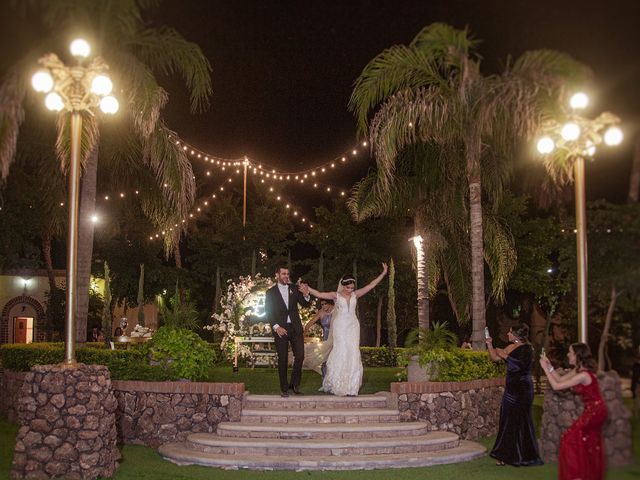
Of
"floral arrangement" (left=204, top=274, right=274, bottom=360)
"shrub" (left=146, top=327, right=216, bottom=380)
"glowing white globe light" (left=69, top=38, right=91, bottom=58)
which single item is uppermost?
"glowing white globe light" (left=69, top=38, right=91, bottom=58)

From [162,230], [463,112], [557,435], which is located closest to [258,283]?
[162,230]

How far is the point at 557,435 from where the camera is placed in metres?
11.9

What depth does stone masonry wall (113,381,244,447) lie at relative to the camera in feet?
42.4

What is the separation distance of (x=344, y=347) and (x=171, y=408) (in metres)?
2.98

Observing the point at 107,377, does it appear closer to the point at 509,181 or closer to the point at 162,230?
the point at 162,230

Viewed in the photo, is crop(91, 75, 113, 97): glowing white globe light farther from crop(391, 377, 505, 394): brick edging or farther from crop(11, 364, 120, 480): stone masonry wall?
crop(391, 377, 505, 394): brick edging

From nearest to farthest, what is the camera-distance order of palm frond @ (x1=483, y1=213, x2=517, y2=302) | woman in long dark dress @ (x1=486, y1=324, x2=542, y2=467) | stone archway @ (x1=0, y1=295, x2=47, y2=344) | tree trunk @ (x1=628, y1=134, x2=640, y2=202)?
tree trunk @ (x1=628, y1=134, x2=640, y2=202) → woman in long dark dress @ (x1=486, y1=324, x2=542, y2=467) → palm frond @ (x1=483, y1=213, x2=517, y2=302) → stone archway @ (x1=0, y1=295, x2=47, y2=344)

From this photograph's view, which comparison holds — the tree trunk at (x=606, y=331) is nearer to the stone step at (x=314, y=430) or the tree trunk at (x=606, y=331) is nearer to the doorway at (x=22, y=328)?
the stone step at (x=314, y=430)

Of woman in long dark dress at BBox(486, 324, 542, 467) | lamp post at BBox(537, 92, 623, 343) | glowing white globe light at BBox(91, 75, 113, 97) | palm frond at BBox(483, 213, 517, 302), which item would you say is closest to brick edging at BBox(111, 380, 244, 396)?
woman in long dark dress at BBox(486, 324, 542, 467)

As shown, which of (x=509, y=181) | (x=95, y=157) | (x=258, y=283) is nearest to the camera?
(x=95, y=157)

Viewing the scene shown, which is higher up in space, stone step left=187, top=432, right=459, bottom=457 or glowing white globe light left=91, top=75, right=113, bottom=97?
glowing white globe light left=91, top=75, right=113, bottom=97

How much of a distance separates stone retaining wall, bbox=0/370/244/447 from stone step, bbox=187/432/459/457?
0.68 meters

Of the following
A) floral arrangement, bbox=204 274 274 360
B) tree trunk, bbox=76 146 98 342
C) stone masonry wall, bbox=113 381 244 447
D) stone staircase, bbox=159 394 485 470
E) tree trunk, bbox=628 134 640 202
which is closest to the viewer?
tree trunk, bbox=628 134 640 202

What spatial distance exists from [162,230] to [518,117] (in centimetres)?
842
